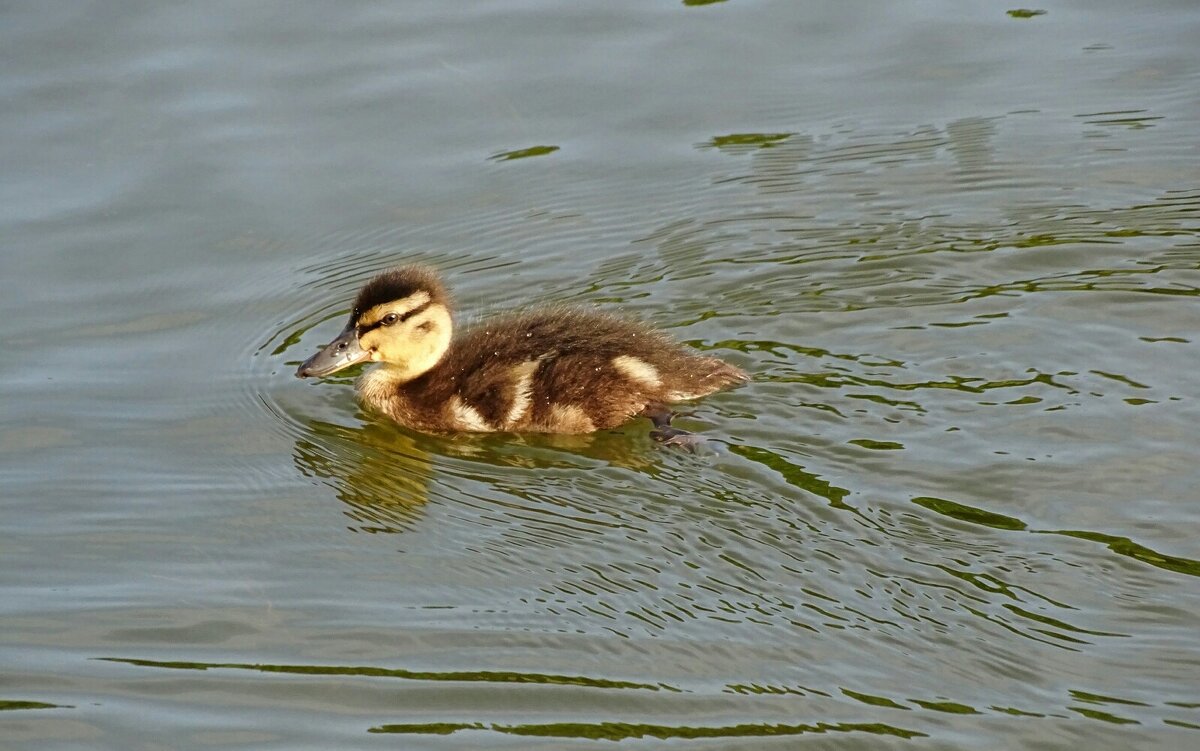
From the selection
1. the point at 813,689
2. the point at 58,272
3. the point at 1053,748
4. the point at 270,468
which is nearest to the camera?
the point at 1053,748

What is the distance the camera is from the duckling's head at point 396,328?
5398mm

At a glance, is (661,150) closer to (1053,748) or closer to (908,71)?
(908,71)

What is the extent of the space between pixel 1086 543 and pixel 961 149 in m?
2.62

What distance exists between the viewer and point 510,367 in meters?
5.28

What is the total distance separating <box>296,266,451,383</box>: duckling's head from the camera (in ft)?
17.7

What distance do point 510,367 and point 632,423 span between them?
41 centimetres

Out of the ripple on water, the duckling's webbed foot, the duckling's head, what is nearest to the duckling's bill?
the duckling's head

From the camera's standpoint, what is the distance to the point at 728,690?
384cm

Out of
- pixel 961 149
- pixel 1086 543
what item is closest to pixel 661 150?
pixel 961 149

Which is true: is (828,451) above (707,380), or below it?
below

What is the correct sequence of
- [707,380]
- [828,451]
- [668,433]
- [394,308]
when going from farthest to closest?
[394,308] < [707,380] < [668,433] < [828,451]

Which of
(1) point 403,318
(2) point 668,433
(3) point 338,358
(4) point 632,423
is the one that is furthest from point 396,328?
(2) point 668,433

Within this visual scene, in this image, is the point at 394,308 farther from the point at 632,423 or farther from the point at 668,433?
the point at 668,433

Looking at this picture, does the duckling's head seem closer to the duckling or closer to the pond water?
the duckling
